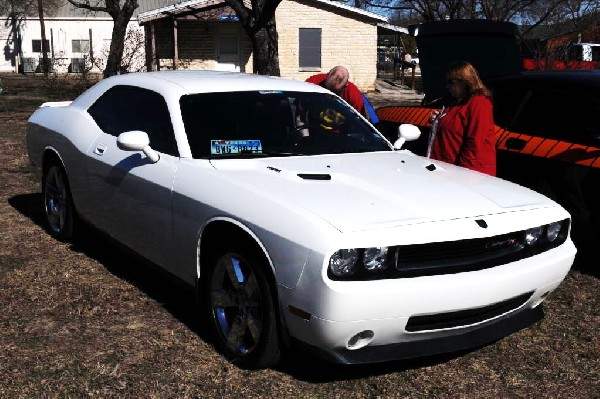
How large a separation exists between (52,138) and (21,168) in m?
4.43

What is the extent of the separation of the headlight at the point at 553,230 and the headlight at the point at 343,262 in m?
1.25

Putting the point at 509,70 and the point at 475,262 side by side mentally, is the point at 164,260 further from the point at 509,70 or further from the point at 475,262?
the point at 509,70

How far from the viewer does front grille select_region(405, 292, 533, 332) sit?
3.47 m

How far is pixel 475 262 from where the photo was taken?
3551mm

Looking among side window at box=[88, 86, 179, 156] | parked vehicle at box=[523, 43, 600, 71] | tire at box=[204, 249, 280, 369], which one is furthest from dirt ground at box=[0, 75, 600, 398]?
parked vehicle at box=[523, 43, 600, 71]

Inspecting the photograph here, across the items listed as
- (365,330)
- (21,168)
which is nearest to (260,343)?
(365,330)

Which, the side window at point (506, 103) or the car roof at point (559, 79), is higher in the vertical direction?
the car roof at point (559, 79)

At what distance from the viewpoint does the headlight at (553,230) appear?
13.0ft

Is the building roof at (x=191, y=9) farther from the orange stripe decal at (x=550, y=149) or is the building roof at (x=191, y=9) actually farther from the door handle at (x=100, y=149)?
the door handle at (x=100, y=149)

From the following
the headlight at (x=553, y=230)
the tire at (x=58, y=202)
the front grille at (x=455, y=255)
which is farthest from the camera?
the tire at (x=58, y=202)

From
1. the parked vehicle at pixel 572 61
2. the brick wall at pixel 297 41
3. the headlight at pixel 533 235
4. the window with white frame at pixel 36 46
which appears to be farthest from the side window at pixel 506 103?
the window with white frame at pixel 36 46

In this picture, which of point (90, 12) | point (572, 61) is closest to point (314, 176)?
point (572, 61)

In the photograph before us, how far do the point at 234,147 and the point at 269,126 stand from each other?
Result: 35 cm

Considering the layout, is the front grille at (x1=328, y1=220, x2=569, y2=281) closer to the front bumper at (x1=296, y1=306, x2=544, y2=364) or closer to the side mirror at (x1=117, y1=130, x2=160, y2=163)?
the front bumper at (x1=296, y1=306, x2=544, y2=364)
